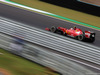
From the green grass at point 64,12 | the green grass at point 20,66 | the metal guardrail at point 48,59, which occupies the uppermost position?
the green grass at point 64,12

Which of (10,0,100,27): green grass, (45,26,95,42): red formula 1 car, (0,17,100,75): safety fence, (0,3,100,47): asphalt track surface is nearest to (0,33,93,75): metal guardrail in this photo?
(0,17,100,75): safety fence

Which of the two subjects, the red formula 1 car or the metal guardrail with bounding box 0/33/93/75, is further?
the red formula 1 car

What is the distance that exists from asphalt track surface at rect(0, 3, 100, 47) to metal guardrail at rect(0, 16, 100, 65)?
3.40 m

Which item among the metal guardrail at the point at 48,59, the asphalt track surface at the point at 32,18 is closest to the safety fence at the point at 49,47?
the metal guardrail at the point at 48,59

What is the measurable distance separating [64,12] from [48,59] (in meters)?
11.2

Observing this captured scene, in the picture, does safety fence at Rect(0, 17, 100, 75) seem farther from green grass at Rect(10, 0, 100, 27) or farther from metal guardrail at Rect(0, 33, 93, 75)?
green grass at Rect(10, 0, 100, 27)

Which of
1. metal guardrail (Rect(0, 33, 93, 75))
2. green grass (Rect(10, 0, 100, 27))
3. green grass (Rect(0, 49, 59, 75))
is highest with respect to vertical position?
green grass (Rect(10, 0, 100, 27))

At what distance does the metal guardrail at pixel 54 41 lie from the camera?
35.1 feet

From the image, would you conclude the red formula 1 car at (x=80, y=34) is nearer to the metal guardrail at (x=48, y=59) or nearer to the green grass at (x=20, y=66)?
the metal guardrail at (x=48, y=59)

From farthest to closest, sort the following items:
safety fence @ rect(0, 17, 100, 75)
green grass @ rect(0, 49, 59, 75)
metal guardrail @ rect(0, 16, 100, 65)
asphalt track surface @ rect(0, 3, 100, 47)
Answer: asphalt track surface @ rect(0, 3, 100, 47), metal guardrail @ rect(0, 16, 100, 65), safety fence @ rect(0, 17, 100, 75), green grass @ rect(0, 49, 59, 75)

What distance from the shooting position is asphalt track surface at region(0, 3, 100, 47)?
55.0 feet

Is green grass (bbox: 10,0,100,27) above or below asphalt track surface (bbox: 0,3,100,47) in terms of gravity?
above

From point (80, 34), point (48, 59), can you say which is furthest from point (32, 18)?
point (48, 59)

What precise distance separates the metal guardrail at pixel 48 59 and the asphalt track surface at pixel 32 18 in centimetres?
556
